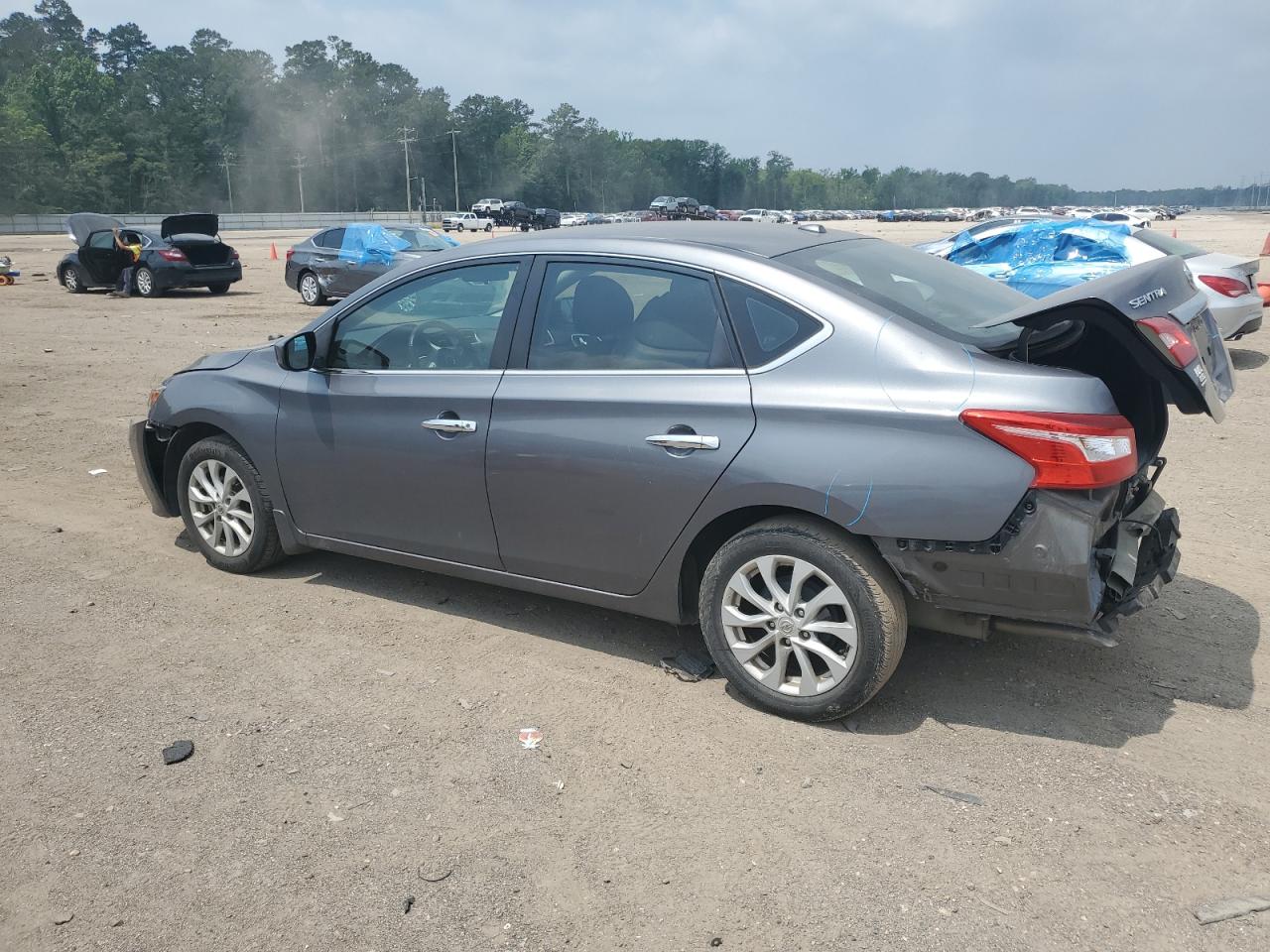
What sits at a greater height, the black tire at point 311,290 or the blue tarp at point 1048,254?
the blue tarp at point 1048,254

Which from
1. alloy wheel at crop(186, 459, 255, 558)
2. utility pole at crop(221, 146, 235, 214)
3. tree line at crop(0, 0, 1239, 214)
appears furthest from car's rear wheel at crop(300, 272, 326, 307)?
utility pole at crop(221, 146, 235, 214)

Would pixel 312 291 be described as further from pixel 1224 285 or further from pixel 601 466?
pixel 601 466

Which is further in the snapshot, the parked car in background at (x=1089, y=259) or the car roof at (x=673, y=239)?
the parked car in background at (x=1089, y=259)

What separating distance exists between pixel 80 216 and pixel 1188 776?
2482cm

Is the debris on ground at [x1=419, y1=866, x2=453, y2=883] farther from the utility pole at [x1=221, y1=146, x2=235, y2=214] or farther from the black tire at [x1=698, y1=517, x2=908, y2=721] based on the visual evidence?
the utility pole at [x1=221, y1=146, x2=235, y2=214]

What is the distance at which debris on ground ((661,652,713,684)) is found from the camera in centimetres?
414

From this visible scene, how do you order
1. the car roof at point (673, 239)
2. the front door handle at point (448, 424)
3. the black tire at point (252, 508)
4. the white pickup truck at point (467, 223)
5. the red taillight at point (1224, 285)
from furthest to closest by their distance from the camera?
the white pickup truck at point (467, 223) → the red taillight at point (1224, 285) → the black tire at point (252, 508) → the front door handle at point (448, 424) → the car roof at point (673, 239)

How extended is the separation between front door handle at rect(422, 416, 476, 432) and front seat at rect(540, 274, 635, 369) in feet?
1.40

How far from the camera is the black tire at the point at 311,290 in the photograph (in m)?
18.9

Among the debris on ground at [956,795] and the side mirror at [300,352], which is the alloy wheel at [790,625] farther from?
the side mirror at [300,352]

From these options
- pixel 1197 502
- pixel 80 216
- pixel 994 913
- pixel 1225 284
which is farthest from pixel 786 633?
pixel 80 216

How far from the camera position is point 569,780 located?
3430mm

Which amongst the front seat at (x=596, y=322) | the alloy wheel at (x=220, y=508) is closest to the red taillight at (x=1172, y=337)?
the front seat at (x=596, y=322)

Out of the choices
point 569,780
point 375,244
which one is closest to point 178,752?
point 569,780
